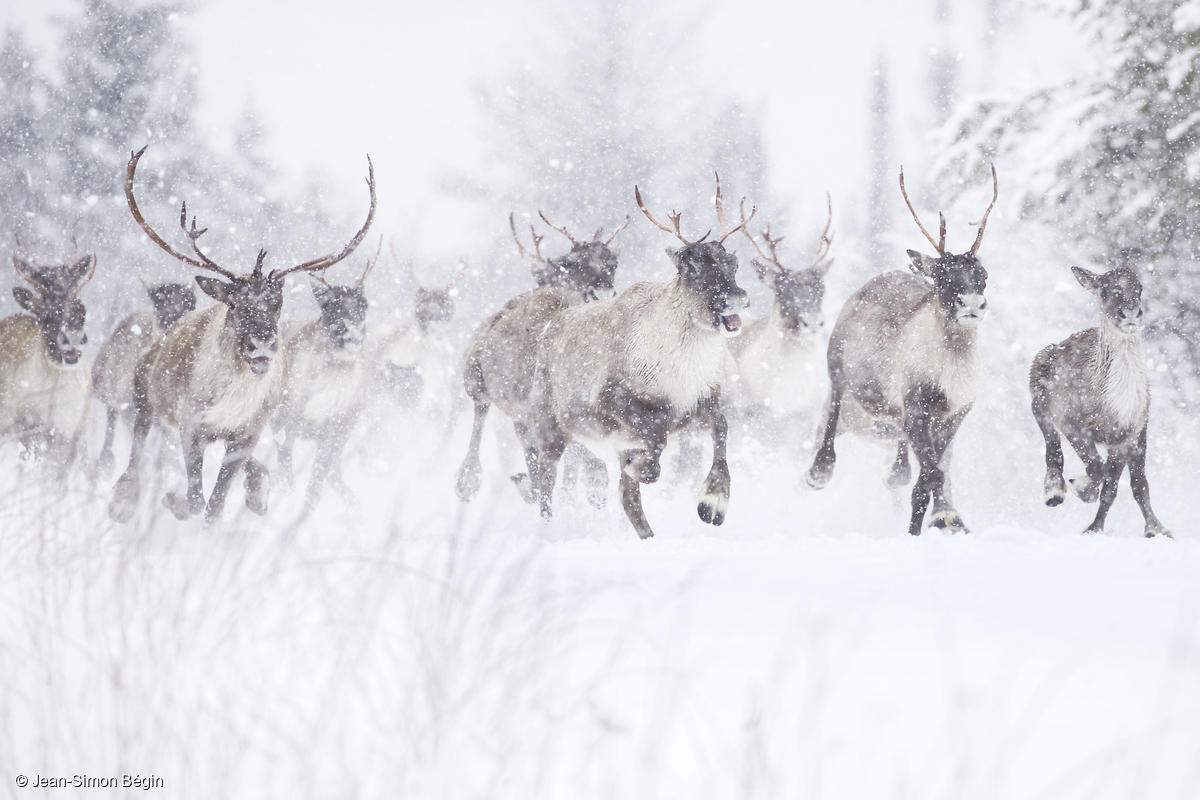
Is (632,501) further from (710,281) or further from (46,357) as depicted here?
(46,357)

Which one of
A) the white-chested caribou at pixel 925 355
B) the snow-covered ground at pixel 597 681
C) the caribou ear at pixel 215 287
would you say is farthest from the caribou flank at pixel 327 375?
the snow-covered ground at pixel 597 681

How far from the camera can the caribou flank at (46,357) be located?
8.76m

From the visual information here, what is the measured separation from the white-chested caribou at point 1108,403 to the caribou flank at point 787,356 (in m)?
3.04

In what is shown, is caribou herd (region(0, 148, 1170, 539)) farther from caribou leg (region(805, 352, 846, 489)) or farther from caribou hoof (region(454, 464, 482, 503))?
caribou hoof (region(454, 464, 482, 503))

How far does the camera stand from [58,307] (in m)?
8.91

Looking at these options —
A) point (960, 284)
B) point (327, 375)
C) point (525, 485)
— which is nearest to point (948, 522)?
point (960, 284)

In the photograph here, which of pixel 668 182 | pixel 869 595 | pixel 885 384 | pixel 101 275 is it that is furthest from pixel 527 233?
pixel 869 595

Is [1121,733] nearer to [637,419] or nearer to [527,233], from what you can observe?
[637,419]

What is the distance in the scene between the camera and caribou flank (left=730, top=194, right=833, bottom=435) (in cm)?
1098

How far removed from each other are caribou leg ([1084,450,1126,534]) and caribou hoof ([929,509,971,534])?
33.8 inches

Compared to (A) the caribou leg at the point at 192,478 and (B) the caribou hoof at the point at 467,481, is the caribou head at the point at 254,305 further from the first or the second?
(B) the caribou hoof at the point at 467,481
